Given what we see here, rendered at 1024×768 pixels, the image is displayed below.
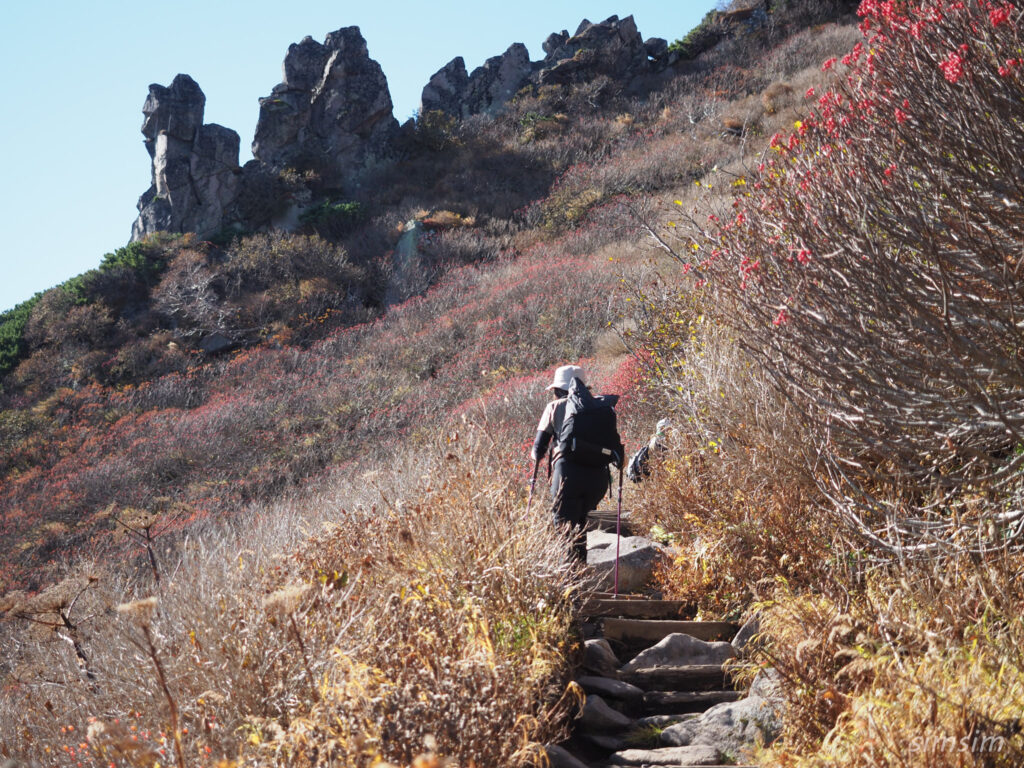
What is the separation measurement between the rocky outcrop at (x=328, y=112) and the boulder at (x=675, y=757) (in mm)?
30821

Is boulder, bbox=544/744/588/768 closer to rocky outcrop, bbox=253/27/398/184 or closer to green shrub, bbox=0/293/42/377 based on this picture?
green shrub, bbox=0/293/42/377

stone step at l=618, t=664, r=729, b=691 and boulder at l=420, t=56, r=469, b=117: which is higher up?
boulder at l=420, t=56, r=469, b=117

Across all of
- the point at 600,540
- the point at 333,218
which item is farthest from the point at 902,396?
the point at 333,218

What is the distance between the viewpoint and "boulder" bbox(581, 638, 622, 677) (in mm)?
4980

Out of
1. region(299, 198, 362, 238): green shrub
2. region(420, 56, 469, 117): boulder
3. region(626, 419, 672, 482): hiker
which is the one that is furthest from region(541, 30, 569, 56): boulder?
region(626, 419, 672, 482): hiker

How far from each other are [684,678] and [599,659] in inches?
22.6

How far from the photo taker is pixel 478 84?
3788cm

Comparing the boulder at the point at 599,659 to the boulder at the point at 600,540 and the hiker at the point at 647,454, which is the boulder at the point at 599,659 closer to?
the boulder at the point at 600,540

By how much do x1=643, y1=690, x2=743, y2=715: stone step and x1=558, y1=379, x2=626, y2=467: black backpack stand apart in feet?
6.13

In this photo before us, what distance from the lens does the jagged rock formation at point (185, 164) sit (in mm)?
29609

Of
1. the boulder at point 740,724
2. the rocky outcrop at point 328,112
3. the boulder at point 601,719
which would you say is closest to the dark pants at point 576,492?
the boulder at point 601,719

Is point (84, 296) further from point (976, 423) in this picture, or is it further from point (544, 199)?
point (976, 423)

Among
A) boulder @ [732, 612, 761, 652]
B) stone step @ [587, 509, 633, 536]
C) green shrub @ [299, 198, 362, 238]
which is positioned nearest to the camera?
boulder @ [732, 612, 761, 652]

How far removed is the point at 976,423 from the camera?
12.7 feet
